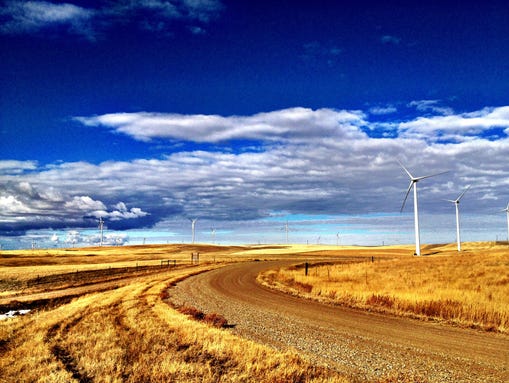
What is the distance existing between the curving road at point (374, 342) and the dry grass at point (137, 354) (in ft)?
4.91

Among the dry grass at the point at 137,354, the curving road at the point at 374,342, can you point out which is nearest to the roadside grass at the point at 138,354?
the dry grass at the point at 137,354

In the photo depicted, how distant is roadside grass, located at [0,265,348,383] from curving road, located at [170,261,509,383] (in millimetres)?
1459

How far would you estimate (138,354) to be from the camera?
14008 millimetres

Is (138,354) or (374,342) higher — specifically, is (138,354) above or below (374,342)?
above

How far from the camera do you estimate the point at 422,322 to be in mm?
20391

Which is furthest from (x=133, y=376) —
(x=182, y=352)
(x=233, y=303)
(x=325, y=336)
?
(x=233, y=303)

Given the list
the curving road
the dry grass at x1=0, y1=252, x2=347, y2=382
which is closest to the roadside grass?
the dry grass at x1=0, y1=252, x2=347, y2=382

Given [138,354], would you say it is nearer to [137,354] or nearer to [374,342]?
[137,354]

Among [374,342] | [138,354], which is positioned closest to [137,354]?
[138,354]

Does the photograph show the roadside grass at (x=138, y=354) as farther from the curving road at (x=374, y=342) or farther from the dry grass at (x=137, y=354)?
the curving road at (x=374, y=342)

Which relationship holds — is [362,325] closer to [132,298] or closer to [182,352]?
[182,352]

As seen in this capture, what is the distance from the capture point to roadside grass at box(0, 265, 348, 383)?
1182 centimetres

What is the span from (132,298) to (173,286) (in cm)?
1012

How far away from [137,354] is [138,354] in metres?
0.06
